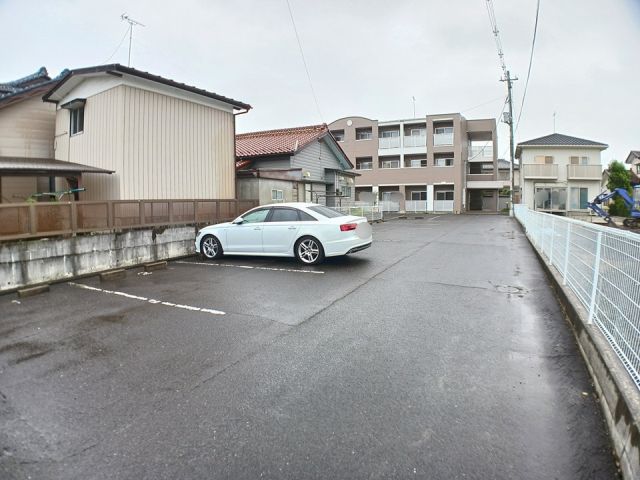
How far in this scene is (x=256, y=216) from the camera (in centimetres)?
935

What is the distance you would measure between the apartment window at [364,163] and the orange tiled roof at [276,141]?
1858cm

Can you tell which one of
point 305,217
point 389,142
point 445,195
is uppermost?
point 389,142

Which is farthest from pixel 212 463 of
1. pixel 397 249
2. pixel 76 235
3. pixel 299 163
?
pixel 299 163

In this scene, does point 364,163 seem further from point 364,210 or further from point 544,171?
point 364,210

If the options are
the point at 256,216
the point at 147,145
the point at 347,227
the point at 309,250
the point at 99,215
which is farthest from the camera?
the point at 147,145

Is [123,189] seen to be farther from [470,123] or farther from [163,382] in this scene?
[470,123]

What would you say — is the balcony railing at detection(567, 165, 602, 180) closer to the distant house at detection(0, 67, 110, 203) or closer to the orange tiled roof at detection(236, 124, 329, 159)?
the orange tiled roof at detection(236, 124, 329, 159)

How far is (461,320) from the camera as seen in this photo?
478 centimetres

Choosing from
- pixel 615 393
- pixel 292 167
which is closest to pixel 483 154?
pixel 292 167

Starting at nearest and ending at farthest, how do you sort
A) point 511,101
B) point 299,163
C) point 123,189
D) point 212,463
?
point 212,463 < point 123,189 < point 299,163 < point 511,101

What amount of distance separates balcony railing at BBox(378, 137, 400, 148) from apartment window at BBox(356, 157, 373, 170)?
6.15 ft

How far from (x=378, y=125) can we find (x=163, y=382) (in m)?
37.5

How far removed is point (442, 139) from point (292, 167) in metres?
22.7

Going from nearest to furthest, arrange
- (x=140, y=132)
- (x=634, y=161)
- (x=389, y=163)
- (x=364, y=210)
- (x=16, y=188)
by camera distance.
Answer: (x=140, y=132), (x=16, y=188), (x=364, y=210), (x=389, y=163), (x=634, y=161)
